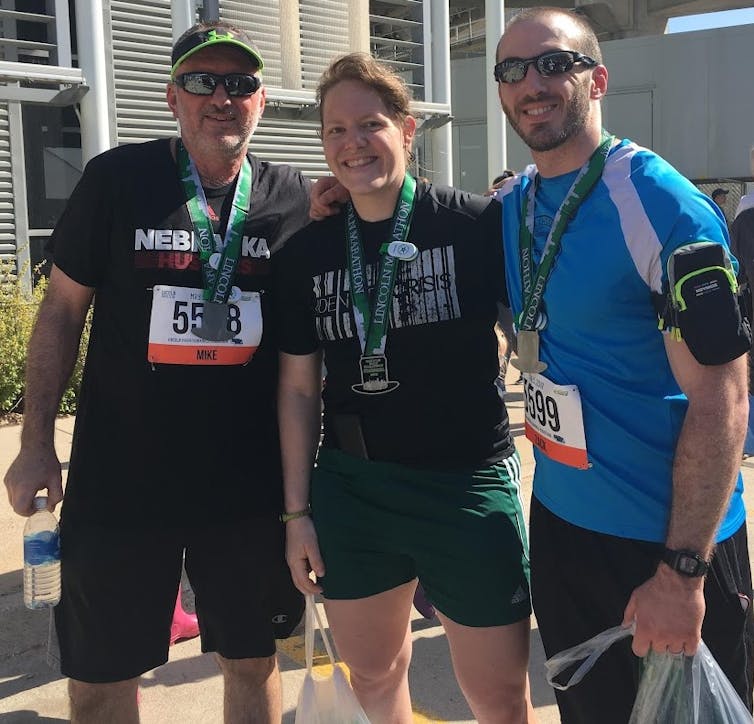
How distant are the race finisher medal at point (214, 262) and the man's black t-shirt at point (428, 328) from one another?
169mm

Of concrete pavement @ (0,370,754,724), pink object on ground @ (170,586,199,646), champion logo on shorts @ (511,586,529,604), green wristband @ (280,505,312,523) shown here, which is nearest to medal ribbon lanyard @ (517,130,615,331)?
champion logo on shorts @ (511,586,529,604)

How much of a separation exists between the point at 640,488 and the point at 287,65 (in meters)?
9.68

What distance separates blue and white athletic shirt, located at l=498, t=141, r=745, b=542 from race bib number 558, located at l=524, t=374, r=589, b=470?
0.02 meters

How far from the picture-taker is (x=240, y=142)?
2.48m

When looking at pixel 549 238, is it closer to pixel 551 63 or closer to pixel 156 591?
pixel 551 63

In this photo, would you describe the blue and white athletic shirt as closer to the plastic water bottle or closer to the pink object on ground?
the plastic water bottle

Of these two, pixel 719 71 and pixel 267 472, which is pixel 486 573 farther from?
pixel 719 71

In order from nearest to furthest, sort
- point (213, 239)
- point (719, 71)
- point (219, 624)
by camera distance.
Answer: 1. point (213, 239)
2. point (219, 624)
3. point (719, 71)

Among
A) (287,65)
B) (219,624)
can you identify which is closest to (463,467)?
(219,624)

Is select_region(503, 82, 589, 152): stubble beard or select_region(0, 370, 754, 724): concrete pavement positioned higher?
select_region(503, 82, 589, 152): stubble beard

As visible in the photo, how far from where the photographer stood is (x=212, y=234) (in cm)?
240

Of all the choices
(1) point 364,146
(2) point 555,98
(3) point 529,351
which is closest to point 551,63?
(2) point 555,98

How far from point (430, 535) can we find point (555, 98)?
1186 millimetres

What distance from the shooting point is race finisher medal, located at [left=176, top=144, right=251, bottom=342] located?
237 centimetres
